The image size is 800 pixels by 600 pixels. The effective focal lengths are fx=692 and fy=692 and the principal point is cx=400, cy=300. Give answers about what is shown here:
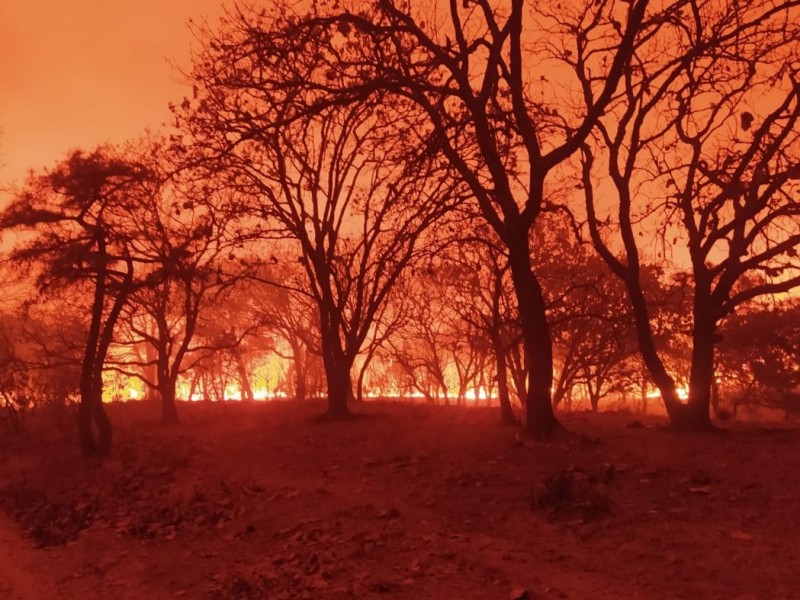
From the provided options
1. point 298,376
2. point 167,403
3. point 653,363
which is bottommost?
point 167,403

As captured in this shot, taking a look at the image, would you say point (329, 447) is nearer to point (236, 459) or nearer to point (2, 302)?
point (236, 459)

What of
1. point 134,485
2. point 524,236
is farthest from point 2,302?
point 524,236

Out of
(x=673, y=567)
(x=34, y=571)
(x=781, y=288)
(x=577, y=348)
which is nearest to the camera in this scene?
(x=673, y=567)

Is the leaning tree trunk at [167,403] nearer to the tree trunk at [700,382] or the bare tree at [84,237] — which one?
the bare tree at [84,237]

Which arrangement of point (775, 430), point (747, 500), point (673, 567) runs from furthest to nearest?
point (775, 430), point (747, 500), point (673, 567)

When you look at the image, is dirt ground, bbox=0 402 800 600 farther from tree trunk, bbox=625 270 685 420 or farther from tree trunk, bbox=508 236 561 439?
tree trunk, bbox=625 270 685 420

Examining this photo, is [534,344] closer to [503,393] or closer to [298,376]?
[503,393]

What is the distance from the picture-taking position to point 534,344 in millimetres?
12516

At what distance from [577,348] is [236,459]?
77.3 feet

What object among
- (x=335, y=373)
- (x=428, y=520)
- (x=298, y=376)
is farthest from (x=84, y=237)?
(x=298, y=376)

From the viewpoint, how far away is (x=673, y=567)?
6.86 metres

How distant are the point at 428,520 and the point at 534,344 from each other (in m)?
4.33

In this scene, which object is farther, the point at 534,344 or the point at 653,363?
the point at 653,363

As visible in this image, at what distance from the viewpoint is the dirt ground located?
7074 mm
